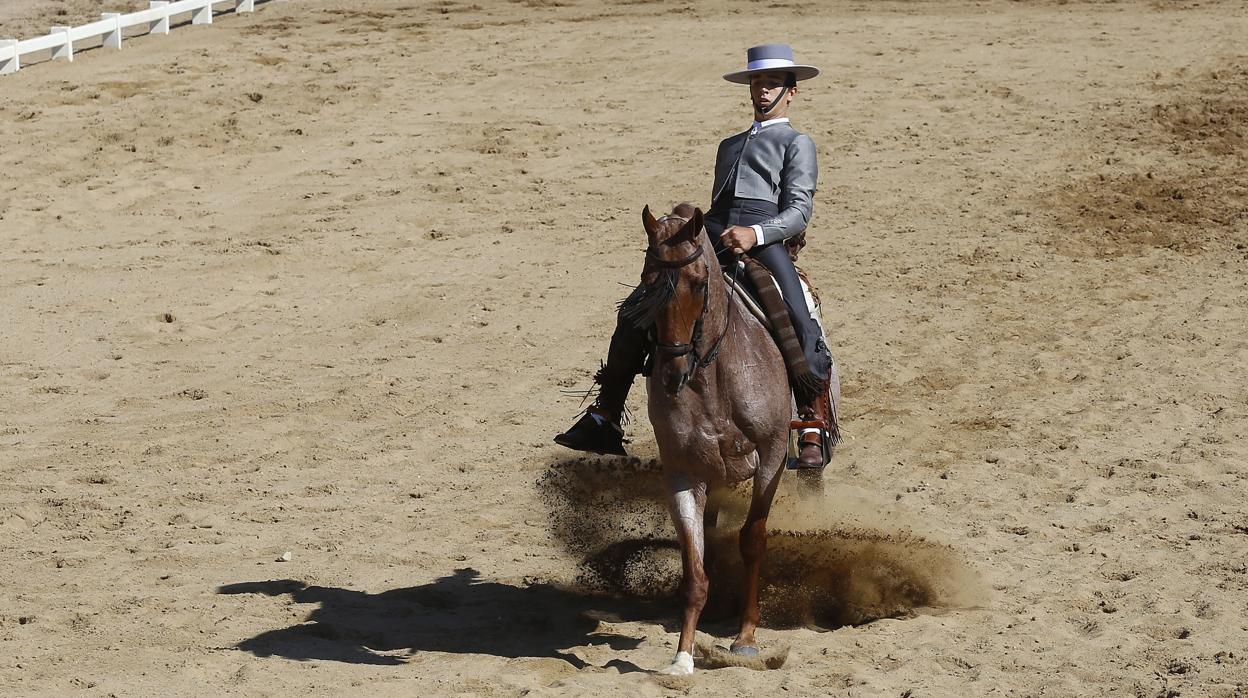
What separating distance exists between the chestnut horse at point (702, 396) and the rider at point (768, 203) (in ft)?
1.05

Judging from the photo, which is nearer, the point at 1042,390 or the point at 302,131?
the point at 1042,390

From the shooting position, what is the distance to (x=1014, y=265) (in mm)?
13516

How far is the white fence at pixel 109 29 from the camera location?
18188 mm

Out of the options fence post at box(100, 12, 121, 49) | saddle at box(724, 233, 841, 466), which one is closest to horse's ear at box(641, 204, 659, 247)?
saddle at box(724, 233, 841, 466)

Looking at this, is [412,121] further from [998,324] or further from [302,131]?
[998,324]

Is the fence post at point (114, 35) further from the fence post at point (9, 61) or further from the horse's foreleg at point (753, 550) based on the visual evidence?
the horse's foreleg at point (753, 550)

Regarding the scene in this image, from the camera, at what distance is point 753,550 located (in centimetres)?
739

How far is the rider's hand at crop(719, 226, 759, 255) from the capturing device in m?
7.16

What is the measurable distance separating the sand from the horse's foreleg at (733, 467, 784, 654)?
24 cm

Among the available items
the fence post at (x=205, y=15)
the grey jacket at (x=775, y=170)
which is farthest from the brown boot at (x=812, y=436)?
the fence post at (x=205, y=15)

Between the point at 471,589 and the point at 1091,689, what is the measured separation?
3378mm

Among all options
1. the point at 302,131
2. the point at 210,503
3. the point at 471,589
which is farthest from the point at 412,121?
the point at 471,589

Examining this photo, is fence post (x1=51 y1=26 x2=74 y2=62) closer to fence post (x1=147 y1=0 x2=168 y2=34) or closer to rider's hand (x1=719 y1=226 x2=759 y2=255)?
fence post (x1=147 y1=0 x2=168 y2=34)

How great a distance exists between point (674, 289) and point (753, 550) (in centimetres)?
164
